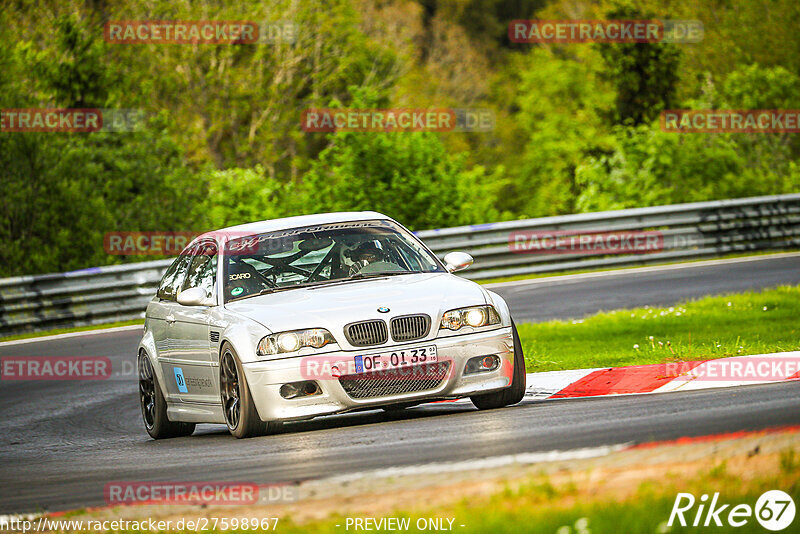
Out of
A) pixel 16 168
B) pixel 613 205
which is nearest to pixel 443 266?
pixel 16 168

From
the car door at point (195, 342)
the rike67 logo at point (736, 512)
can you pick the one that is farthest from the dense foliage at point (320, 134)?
the rike67 logo at point (736, 512)

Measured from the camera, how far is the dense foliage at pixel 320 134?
26172 millimetres

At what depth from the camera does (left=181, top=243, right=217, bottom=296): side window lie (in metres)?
10.2

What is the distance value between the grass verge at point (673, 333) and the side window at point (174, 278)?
3.05 meters

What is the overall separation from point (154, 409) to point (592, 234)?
13.2 meters

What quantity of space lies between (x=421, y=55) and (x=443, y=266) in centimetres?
5965

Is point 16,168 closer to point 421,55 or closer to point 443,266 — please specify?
point 443,266

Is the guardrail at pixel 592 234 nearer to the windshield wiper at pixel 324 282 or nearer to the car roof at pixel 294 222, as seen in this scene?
the car roof at pixel 294 222

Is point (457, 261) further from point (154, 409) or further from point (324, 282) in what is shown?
point (154, 409)

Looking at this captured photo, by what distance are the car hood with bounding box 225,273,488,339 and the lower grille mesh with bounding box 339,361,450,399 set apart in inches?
13.5
